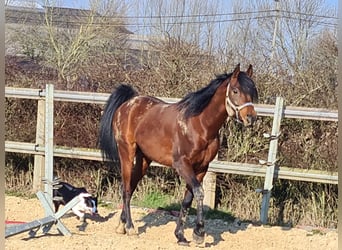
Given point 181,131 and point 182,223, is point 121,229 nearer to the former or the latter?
point 182,223

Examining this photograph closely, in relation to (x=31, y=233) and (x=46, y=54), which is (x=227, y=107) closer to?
(x=31, y=233)

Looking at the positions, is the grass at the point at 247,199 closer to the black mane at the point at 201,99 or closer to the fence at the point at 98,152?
the fence at the point at 98,152

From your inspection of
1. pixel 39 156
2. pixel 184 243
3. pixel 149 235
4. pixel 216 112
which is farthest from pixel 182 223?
pixel 39 156

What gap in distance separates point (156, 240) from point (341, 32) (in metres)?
4.65

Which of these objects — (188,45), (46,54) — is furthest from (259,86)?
(46,54)

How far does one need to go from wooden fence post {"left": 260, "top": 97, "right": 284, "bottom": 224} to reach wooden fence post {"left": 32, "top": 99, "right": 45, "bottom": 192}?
3035 mm

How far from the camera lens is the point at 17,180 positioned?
26.2 feet

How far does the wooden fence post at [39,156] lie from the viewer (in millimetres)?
7316

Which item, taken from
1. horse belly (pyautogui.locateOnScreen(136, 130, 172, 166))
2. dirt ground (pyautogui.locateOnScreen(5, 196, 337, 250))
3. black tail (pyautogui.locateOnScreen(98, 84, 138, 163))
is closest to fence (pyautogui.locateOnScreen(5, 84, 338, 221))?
dirt ground (pyautogui.locateOnScreen(5, 196, 337, 250))

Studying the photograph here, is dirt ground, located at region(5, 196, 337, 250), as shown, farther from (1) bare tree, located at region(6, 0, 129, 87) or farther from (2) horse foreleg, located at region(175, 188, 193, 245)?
(1) bare tree, located at region(6, 0, 129, 87)

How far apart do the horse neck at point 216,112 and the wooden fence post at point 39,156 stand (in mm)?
2964

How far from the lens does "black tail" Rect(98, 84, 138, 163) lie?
6.15 m

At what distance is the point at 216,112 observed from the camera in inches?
203

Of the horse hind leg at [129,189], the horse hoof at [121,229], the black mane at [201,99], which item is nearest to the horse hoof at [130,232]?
the horse hind leg at [129,189]
